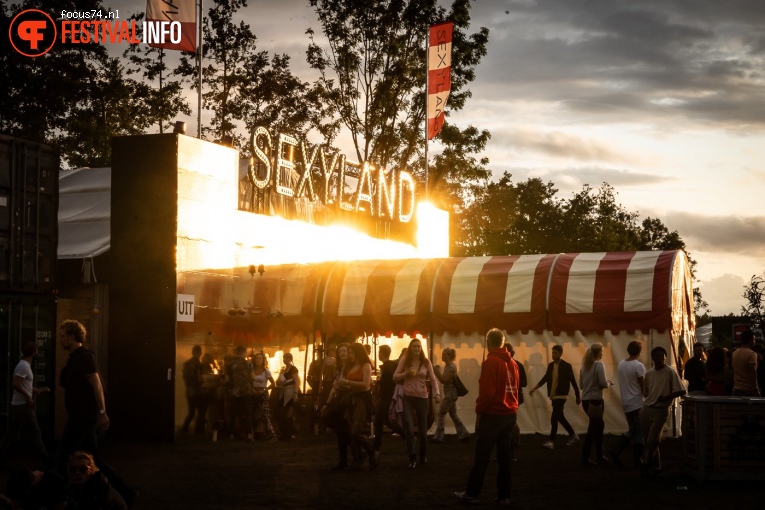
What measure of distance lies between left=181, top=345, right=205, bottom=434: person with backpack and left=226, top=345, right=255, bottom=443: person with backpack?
23.3 inches

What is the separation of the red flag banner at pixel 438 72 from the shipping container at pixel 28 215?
1797cm

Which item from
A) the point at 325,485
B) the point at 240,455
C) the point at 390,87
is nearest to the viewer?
the point at 325,485

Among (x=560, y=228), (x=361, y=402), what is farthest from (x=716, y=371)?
(x=560, y=228)

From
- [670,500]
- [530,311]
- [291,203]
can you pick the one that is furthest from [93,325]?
[670,500]

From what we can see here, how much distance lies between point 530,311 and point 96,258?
897 centimetres

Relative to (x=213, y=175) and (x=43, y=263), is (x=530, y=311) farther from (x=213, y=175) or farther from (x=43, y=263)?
(x=43, y=263)

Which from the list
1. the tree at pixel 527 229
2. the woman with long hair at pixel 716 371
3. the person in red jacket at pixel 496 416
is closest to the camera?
the person in red jacket at pixel 496 416

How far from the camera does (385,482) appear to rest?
14.4m

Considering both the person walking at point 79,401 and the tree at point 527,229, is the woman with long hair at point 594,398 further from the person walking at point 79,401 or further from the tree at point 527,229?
the tree at point 527,229

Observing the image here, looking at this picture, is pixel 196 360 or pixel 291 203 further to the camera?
pixel 291 203

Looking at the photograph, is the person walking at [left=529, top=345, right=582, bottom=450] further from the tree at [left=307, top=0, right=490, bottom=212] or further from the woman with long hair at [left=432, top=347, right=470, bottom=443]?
the tree at [left=307, top=0, right=490, bottom=212]

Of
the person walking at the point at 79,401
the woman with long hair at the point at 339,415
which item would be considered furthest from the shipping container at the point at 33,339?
the person walking at the point at 79,401

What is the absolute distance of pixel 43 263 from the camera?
60.8 feet

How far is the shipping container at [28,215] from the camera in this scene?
1777cm
